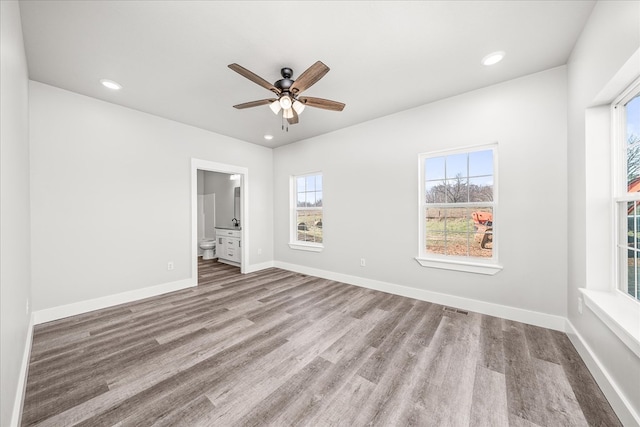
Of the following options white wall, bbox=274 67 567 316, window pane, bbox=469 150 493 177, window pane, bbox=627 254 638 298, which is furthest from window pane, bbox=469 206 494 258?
window pane, bbox=627 254 638 298

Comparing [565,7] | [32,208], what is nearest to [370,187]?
[565,7]

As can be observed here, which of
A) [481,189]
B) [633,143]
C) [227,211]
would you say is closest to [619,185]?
[633,143]

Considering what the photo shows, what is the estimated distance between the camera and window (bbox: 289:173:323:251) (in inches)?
183

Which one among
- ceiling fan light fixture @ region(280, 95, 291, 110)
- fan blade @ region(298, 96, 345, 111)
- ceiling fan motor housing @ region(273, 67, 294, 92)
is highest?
ceiling fan motor housing @ region(273, 67, 294, 92)

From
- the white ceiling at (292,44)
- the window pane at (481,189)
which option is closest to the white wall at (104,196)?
the white ceiling at (292,44)

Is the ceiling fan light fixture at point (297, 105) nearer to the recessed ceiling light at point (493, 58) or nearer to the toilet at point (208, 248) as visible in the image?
the recessed ceiling light at point (493, 58)

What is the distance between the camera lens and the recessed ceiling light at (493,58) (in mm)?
2207

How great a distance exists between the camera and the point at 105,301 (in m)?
3.06

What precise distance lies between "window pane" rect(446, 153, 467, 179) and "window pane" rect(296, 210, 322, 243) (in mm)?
2344

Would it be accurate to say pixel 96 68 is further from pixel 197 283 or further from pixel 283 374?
pixel 283 374

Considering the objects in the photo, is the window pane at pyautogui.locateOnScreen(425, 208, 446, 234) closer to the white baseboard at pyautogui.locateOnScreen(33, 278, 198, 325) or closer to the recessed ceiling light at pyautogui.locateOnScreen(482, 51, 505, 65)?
the recessed ceiling light at pyautogui.locateOnScreen(482, 51, 505, 65)

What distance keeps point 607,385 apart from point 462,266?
149cm

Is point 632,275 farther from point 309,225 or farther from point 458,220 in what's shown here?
point 309,225

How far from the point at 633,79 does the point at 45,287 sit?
18.4 feet
